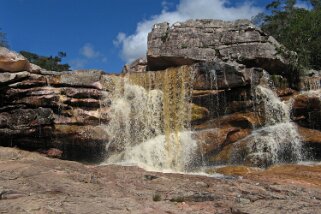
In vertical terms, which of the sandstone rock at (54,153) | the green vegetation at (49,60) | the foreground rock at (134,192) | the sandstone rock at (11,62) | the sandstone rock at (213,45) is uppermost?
the green vegetation at (49,60)

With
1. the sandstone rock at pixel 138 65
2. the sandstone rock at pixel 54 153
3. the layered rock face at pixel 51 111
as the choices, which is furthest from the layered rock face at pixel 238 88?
the sandstone rock at pixel 54 153

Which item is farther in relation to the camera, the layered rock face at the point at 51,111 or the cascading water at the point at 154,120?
the cascading water at the point at 154,120

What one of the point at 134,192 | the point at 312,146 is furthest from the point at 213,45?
the point at 134,192

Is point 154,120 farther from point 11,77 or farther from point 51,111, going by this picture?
point 11,77

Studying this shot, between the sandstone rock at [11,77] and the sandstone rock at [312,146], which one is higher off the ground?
the sandstone rock at [11,77]

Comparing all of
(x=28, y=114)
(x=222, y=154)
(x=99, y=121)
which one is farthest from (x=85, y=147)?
(x=222, y=154)

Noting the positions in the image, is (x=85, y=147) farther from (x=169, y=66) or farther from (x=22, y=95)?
(x=169, y=66)

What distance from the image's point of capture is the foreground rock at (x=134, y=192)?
1030 cm

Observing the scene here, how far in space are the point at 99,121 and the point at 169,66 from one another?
5914mm

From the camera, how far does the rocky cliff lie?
Result: 21.6m

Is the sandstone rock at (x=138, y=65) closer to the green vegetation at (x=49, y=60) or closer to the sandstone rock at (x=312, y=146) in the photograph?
the sandstone rock at (x=312, y=146)

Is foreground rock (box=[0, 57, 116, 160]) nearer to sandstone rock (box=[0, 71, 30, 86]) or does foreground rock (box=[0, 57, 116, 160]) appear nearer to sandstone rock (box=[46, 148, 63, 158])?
sandstone rock (box=[0, 71, 30, 86])

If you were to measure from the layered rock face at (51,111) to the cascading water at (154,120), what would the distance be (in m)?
0.91

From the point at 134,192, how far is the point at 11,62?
13626mm
